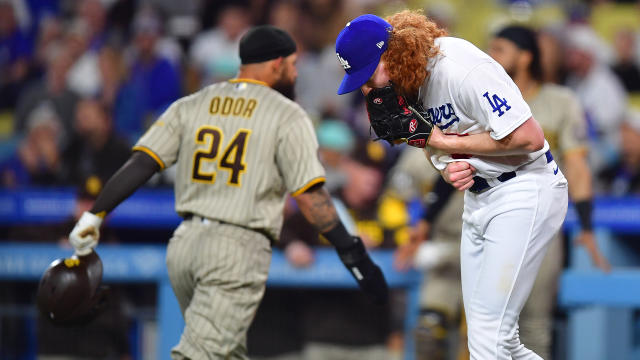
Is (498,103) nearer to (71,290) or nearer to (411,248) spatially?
(71,290)

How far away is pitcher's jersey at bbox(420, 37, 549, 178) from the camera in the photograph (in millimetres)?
3295

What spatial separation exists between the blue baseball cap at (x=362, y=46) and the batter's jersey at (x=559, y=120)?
1.99 meters

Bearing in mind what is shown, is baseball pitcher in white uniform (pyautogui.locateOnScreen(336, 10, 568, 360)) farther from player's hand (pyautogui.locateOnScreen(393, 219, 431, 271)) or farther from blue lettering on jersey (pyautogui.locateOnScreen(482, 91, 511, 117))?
player's hand (pyautogui.locateOnScreen(393, 219, 431, 271))

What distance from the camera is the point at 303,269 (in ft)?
18.0

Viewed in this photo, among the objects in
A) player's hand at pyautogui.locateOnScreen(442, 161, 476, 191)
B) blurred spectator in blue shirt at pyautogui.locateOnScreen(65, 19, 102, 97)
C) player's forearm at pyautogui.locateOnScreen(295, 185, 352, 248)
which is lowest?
player's forearm at pyautogui.locateOnScreen(295, 185, 352, 248)

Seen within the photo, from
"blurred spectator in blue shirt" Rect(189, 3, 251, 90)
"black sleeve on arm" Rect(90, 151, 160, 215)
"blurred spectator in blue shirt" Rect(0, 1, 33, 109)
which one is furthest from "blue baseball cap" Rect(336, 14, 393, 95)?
"blurred spectator in blue shirt" Rect(0, 1, 33, 109)

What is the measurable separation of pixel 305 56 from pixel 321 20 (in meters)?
0.52

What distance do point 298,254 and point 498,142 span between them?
232cm

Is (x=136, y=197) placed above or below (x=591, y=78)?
→ below

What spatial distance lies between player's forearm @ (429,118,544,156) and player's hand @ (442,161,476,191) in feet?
0.23

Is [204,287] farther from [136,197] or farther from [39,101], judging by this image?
[39,101]

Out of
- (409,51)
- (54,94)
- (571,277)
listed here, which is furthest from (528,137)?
(54,94)

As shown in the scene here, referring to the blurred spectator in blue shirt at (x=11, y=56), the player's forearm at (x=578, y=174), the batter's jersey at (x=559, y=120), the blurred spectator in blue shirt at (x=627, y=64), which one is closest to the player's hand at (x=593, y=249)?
the player's forearm at (x=578, y=174)

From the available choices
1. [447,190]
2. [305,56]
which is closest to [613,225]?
[447,190]
